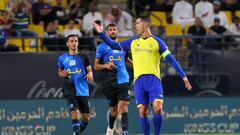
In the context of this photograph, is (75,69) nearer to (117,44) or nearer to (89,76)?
(89,76)

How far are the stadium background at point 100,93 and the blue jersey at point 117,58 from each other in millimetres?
3877

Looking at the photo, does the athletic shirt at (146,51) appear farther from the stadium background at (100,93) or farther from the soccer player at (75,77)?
the stadium background at (100,93)

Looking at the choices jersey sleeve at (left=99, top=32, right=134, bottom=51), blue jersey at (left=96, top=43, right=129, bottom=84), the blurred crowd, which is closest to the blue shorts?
jersey sleeve at (left=99, top=32, right=134, bottom=51)

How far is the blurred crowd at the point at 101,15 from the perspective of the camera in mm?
23438

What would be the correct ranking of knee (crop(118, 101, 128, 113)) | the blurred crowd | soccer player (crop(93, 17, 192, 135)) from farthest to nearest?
the blurred crowd < knee (crop(118, 101, 128, 113)) < soccer player (crop(93, 17, 192, 135))

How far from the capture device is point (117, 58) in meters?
18.1

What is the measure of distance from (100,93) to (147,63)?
6.81 m

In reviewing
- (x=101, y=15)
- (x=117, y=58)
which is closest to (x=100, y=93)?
(x=101, y=15)

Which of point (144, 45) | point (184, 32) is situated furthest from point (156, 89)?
point (184, 32)

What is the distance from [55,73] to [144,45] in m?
7.00

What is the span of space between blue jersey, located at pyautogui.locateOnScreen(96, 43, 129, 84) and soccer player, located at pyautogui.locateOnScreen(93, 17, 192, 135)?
2.12 meters

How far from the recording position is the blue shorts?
15758 mm

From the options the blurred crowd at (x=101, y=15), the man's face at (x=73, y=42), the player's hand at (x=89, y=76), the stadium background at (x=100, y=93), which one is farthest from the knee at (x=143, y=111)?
the blurred crowd at (x=101, y=15)

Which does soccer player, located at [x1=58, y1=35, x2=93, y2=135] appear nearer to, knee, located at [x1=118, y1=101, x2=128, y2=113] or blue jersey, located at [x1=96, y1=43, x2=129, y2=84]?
knee, located at [x1=118, y1=101, x2=128, y2=113]
